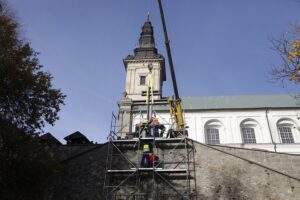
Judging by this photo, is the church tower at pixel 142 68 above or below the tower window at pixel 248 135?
above

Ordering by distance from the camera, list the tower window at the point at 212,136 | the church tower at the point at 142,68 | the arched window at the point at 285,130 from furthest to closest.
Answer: the church tower at the point at 142,68 → the tower window at the point at 212,136 → the arched window at the point at 285,130

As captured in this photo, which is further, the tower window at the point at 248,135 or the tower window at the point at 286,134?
the tower window at the point at 248,135

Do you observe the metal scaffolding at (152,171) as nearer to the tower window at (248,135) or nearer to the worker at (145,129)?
the worker at (145,129)

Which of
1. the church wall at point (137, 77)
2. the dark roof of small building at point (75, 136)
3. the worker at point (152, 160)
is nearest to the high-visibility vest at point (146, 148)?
the worker at point (152, 160)

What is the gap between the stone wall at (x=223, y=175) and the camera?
42.2ft

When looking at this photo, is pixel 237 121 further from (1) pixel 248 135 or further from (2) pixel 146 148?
(2) pixel 146 148

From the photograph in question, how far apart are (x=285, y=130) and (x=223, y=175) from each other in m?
19.9

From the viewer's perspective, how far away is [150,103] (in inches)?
725

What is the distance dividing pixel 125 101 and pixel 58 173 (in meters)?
17.8

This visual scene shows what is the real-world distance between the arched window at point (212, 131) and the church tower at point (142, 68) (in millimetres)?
8016

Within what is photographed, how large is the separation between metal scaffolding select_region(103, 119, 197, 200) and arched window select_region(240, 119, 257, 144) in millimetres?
17397

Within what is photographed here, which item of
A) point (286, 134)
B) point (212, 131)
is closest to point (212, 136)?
point (212, 131)

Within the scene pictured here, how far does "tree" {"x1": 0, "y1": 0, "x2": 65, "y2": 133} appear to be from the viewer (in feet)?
42.1

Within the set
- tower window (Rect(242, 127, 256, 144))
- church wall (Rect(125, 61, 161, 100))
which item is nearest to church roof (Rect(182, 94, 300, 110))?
tower window (Rect(242, 127, 256, 144))
